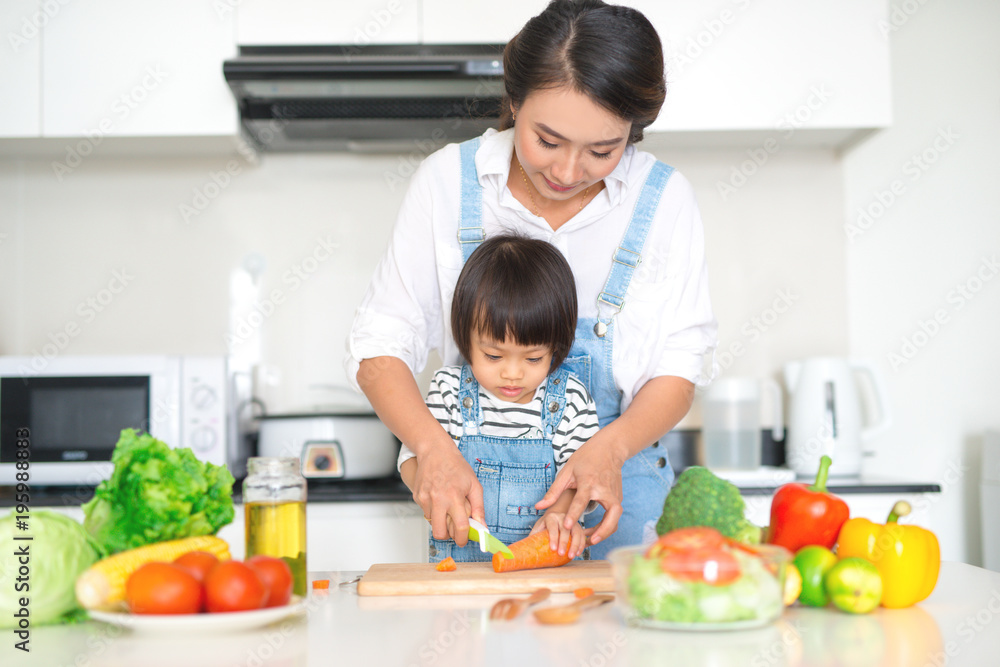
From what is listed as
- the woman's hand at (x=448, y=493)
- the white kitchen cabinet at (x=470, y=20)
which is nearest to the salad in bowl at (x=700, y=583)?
the woman's hand at (x=448, y=493)

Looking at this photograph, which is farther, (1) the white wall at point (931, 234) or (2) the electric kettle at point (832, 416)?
(1) the white wall at point (931, 234)

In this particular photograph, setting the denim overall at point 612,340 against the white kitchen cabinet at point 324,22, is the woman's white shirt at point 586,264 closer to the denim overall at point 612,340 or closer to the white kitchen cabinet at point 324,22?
the denim overall at point 612,340

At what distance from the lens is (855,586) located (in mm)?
770

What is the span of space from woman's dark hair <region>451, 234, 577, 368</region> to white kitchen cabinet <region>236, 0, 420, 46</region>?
97 cm

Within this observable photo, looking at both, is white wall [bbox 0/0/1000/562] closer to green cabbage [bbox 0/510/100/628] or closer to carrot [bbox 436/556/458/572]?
carrot [bbox 436/556/458/572]

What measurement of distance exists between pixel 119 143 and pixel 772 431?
5.95 ft

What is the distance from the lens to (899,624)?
74 centimetres

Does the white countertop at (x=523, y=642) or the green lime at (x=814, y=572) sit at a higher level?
the green lime at (x=814, y=572)

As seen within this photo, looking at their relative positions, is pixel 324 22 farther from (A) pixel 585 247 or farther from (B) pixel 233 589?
(B) pixel 233 589

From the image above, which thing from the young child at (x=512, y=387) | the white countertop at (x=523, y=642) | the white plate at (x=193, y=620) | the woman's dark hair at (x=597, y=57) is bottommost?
the white countertop at (x=523, y=642)

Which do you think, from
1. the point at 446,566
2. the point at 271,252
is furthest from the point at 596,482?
the point at 271,252

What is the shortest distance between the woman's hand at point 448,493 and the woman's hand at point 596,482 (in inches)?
3.3

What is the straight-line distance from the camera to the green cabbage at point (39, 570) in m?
0.73

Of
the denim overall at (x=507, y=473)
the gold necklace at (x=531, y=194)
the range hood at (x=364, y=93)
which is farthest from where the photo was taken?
the range hood at (x=364, y=93)
